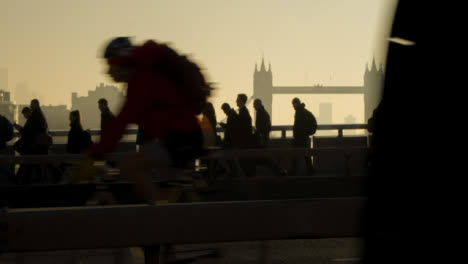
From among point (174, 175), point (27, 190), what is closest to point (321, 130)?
point (27, 190)

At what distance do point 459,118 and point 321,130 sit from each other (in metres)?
22.3

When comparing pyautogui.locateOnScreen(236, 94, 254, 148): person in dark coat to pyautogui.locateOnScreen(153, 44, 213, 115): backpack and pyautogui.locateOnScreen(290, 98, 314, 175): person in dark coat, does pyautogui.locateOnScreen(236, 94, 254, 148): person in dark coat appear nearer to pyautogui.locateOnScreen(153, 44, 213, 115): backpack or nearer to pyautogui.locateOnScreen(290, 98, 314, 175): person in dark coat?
pyautogui.locateOnScreen(290, 98, 314, 175): person in dark coat

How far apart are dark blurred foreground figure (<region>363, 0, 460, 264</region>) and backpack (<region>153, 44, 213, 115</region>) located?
227 cm

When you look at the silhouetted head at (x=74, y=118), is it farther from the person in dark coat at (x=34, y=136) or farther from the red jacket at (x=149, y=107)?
the red jacket at (x=149, y=107)

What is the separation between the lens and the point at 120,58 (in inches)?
163

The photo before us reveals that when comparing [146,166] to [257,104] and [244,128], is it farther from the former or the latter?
[257,104]

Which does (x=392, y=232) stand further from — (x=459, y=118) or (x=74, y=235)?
(x=74, y=235)

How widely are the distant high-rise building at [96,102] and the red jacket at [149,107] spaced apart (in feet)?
0.33

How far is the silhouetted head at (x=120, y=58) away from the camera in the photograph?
413cm

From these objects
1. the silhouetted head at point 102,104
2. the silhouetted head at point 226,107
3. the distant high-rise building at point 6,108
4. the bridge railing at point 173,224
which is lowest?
the distant high-rise building at point 6,108

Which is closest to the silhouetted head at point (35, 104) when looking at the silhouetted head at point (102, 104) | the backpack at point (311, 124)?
the silhouetted head at point (102, 104)

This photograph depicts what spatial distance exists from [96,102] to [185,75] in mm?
12399

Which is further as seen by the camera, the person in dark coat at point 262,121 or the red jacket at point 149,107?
the person in dark coat at point 262,121

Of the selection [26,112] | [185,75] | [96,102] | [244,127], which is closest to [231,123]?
[244,127]
